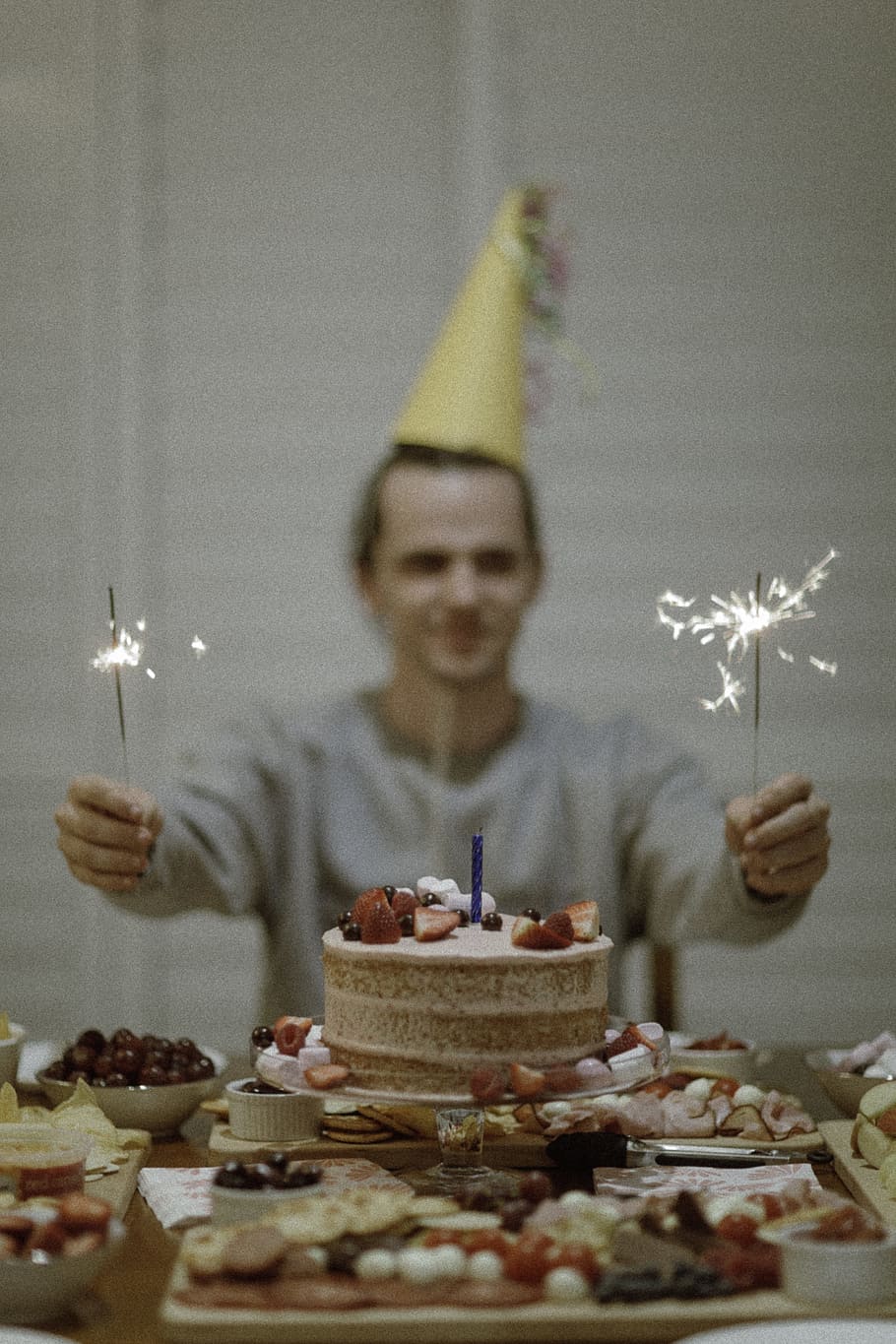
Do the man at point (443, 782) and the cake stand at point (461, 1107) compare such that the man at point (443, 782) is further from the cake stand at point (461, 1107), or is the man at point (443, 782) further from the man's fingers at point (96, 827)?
the cake stand at point (461, 1107)

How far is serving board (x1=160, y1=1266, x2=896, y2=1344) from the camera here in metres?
1.11

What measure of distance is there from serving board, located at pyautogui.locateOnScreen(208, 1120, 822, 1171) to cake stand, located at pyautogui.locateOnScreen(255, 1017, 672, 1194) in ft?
0.11

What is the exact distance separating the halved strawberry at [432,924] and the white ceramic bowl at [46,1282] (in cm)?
46

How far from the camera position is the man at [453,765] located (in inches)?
117

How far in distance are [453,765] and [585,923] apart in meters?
1.64

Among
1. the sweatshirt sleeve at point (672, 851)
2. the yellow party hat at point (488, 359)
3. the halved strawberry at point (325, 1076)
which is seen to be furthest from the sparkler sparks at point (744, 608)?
the halved strawberry at point (325, 1076)

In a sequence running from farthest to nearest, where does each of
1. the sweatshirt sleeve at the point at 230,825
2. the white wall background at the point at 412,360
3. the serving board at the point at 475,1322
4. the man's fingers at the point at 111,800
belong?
the white wall background at the point at 412,360 < the sweatshirt sleeve at the point at 230,825 < the man's fingers at the point at 111,800 < the serving board at the point at 475,1322

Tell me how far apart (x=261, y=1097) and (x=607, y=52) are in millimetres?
2582

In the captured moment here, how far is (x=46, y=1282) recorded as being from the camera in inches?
46.4

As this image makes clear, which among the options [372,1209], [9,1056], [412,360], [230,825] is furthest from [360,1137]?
[412,360]

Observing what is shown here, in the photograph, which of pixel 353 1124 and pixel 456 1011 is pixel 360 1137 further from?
pixel 456 1011

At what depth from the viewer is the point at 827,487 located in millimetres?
3359

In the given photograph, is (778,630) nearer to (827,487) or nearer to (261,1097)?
(827,487)

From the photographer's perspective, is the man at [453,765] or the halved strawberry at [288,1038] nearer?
the halved strawberry at [288,1038]
